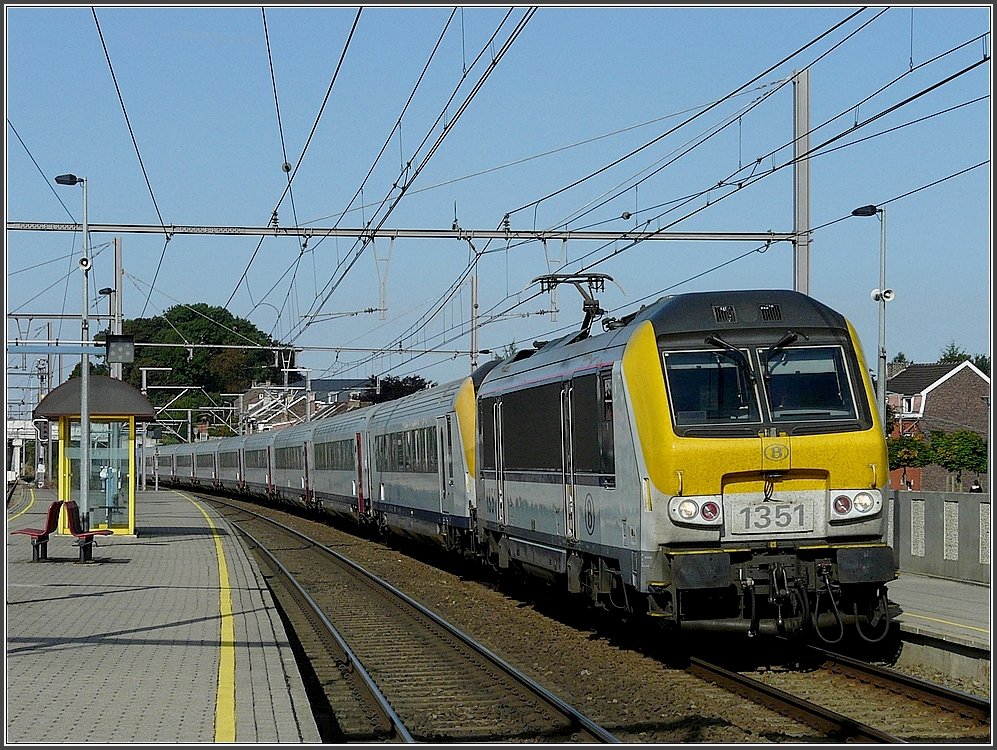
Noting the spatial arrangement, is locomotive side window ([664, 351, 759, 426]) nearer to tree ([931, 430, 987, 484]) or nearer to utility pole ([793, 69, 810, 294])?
utility pole ([793, 69, 810, 294])

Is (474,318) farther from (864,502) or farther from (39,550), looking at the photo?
(864,502)

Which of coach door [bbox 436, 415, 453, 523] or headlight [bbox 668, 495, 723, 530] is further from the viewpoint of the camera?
coach door [bbox 436, 415, 453, 523]

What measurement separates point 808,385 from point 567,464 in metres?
3.17

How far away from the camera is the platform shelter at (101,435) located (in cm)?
2756

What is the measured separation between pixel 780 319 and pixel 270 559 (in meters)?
16.3

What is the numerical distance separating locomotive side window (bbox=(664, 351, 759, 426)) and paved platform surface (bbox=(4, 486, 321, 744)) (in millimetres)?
3973

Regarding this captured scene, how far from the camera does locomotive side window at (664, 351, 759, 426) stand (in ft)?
38.2

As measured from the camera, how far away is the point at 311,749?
26.4ft

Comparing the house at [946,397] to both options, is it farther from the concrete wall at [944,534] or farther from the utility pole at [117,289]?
the concrete wall at [944,534]

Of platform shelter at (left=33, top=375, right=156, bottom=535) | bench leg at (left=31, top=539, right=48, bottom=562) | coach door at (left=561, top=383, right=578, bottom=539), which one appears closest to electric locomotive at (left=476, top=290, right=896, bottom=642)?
coach door at (left=561, top=383, right=578, bottom=539)

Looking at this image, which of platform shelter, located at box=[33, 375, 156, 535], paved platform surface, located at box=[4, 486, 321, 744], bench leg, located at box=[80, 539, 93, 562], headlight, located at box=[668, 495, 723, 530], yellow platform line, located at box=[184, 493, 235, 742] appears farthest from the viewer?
platform shelter, located at box=[33, 375, 156, 535]

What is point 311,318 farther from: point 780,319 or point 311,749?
point 311,749

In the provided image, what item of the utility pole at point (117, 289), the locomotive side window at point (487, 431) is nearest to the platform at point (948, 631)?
the locomotive side window at point (487, 431)

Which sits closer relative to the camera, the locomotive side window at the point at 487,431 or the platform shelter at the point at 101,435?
the locomotive side window at the point at 487,431
